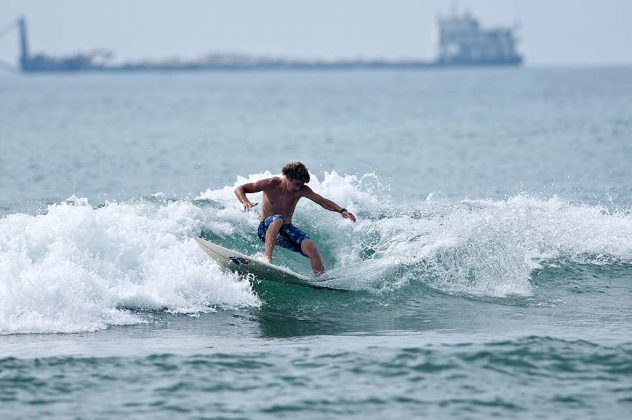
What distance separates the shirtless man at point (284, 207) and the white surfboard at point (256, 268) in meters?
0.21

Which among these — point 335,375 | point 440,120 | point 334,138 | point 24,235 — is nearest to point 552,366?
point 335,375

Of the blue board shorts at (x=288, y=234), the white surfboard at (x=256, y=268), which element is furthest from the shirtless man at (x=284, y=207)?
the white surfboard at (x=256, y=268)

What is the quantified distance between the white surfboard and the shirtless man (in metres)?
0.21

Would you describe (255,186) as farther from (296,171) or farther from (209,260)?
(209,260)

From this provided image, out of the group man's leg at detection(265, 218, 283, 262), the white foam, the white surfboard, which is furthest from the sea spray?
man's leg at detection(265, 218, 283, 262)

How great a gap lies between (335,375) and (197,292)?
3850mm

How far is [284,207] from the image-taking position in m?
14.4

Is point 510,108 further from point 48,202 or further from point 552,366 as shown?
point 552,366

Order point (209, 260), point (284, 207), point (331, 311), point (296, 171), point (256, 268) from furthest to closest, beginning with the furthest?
1. point (209, 260)
2. point (284, 207)
3. point (256, 268)
4. point (296, 171)
5. point (331, 311)

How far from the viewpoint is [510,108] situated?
216ft

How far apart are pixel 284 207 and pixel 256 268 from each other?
2.99ft

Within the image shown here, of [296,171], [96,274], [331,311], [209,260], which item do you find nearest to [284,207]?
[296,171]

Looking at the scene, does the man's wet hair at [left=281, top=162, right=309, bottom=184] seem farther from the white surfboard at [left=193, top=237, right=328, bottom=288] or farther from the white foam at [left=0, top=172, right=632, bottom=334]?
the white foam at [left=0, top=172, right=632, bottom=334]

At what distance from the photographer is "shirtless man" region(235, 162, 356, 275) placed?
Result: 14.2 metres
